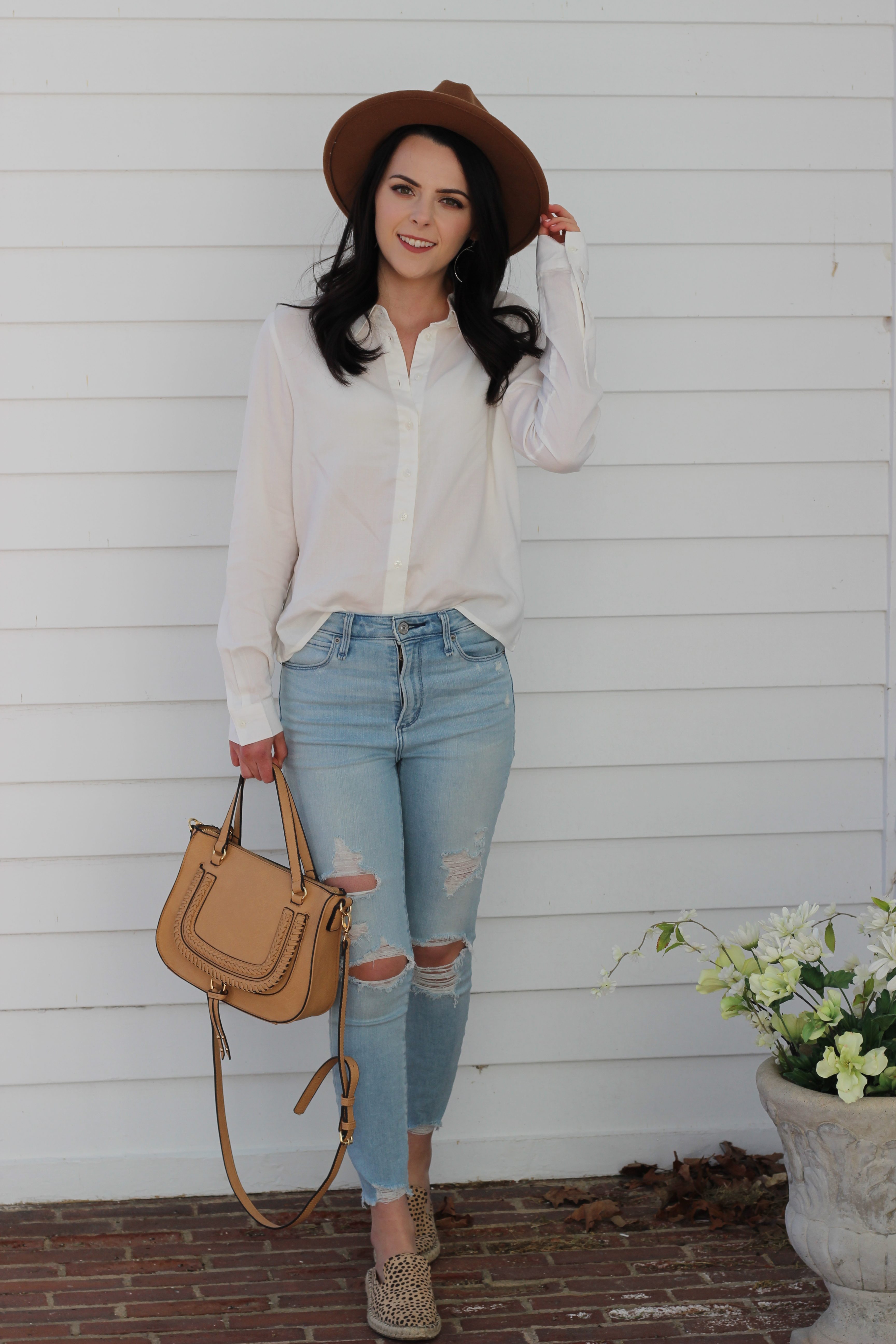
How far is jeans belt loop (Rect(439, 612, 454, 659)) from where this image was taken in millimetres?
1948

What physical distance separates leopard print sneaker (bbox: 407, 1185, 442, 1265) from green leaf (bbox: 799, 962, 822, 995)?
0.81 m

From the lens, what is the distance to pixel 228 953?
6.30 ft

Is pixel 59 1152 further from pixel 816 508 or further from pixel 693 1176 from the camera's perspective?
pixel 816 508

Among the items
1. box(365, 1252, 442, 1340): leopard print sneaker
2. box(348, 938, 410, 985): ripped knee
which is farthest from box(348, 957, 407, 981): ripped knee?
box(365, 1252, 442, 1340): leopard print sneaker

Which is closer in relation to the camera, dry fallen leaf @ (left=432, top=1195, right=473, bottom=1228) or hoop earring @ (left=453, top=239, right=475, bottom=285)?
hoop earring @ (left=453, top=239, right=475, bottom=285)

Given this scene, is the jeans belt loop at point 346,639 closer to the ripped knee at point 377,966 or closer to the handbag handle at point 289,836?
the handbag handle at point 289,836

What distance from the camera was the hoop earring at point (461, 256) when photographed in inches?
80.0

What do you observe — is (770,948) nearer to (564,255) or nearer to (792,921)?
(792,921)

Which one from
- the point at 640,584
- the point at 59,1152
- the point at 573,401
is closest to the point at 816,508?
the point at 640,584

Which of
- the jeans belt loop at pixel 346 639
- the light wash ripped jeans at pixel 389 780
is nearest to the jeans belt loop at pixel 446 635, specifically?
the light wash ripped jeans at pixel 389 780

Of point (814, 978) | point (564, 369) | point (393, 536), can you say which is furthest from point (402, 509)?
point (814, 978)

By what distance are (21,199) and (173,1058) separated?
175cm

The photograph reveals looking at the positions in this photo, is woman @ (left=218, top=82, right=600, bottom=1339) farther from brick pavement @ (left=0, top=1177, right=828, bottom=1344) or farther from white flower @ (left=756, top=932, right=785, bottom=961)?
white flower @ (left=756, top=932, right=785, bottom=961)

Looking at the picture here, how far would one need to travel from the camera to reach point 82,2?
2271mm
